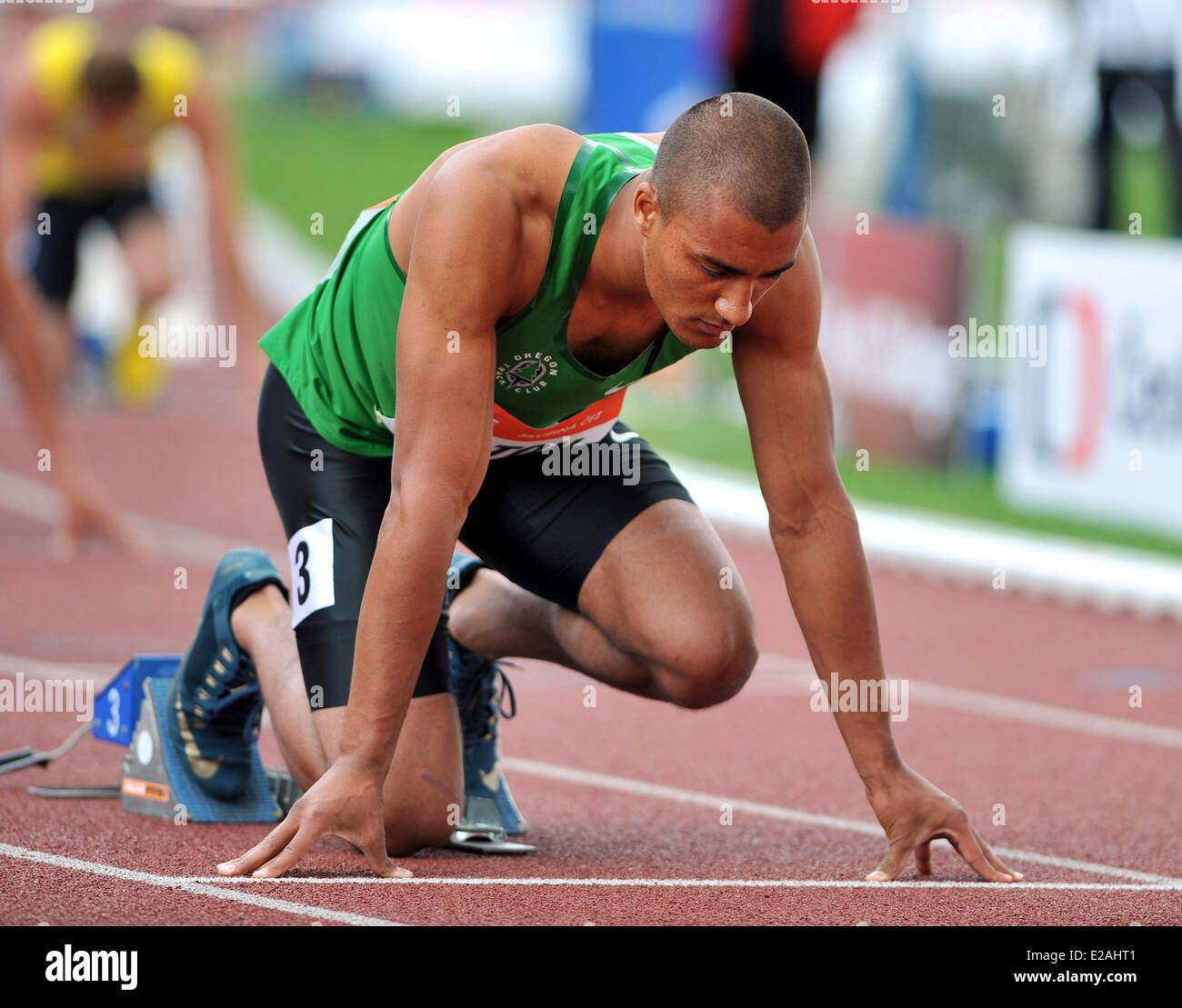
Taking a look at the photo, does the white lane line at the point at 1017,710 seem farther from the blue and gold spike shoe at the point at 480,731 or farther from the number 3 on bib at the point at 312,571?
the number 3 on bib at the point at 312,571

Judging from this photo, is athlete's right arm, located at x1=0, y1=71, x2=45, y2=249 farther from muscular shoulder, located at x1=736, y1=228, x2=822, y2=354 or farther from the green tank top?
muscular shoulder, located at x1=736, y1=228, x2=822, y2=354

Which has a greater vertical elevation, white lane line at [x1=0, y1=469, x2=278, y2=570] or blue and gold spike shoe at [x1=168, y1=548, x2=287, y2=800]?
white lane line at [x1=0, y1=469, x2=278, y2=570]

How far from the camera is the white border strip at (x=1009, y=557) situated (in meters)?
8.99

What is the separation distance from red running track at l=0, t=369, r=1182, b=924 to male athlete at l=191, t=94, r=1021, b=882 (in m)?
0.19

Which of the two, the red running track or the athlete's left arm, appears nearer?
the red running track

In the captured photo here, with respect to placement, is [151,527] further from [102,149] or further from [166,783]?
[166,783]

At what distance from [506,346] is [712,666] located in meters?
0.84

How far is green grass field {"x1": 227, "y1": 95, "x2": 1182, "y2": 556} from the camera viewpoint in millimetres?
11188

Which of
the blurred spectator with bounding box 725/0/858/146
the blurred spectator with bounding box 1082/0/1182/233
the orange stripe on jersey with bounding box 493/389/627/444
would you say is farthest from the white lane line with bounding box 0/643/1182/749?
the blurred spectator with bounding box 725/0/858/146

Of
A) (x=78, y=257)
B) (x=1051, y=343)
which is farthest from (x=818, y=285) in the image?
(x=78, y=257)

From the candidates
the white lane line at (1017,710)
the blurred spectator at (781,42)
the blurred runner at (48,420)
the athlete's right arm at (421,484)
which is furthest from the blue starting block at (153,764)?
the blurred spectator at (781,42)

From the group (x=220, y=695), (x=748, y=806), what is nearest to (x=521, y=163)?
(x=220, y=695)

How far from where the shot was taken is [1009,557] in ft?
31.5

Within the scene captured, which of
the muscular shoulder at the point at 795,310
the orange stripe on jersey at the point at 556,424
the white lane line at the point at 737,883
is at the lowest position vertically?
the white lane line at the point at 737,883
